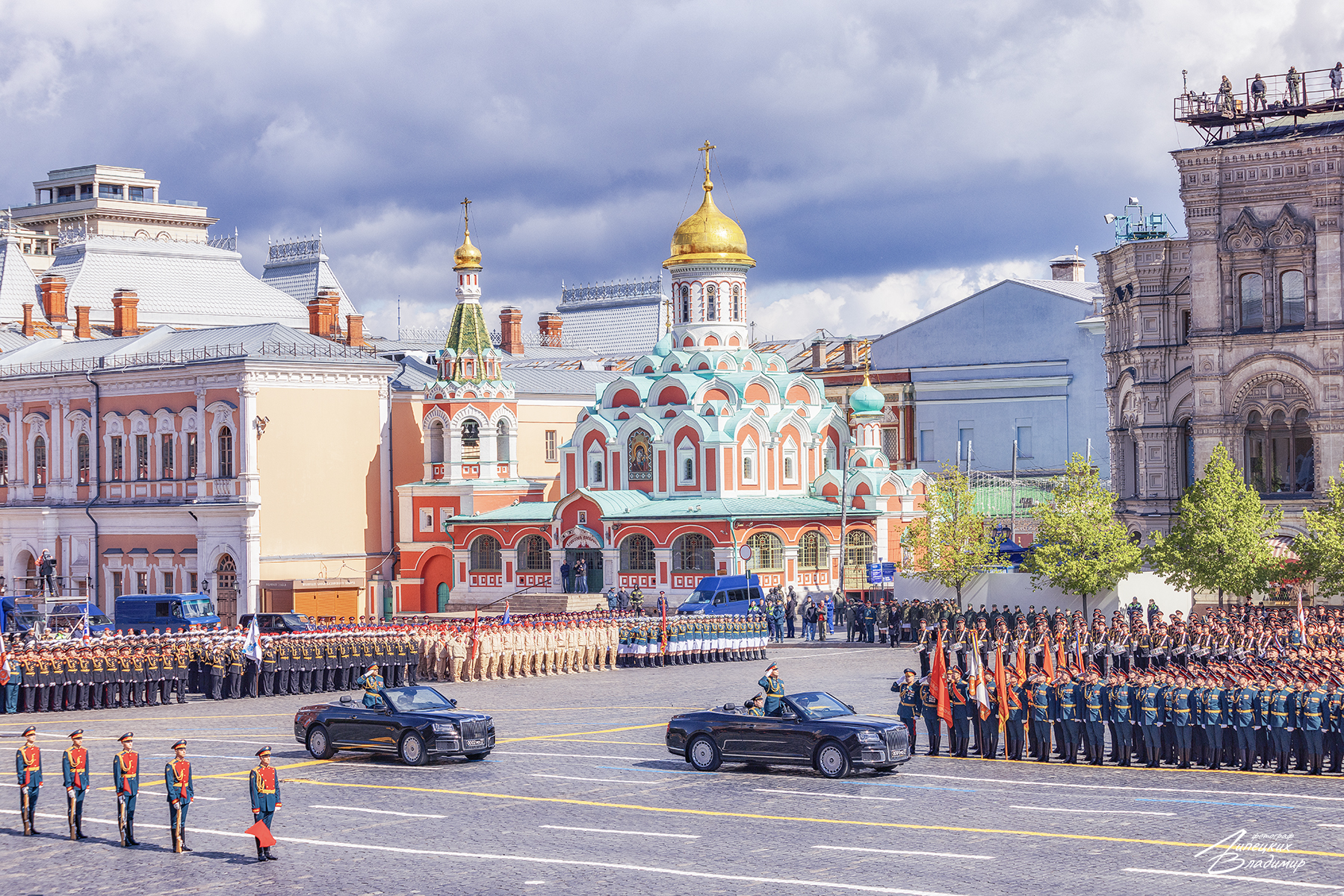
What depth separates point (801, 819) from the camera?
19953 mm

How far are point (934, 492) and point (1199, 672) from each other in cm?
2893

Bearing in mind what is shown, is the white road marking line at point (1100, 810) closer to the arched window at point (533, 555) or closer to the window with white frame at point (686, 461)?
the window with white frame at point (686, 461)

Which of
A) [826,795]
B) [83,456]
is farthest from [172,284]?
[826,795]

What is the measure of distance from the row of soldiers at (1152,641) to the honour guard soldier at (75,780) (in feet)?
43.8

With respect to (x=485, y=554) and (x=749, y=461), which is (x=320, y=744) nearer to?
(x=749, y=461)

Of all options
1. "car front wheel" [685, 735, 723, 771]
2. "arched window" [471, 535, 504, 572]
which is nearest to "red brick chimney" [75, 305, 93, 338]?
"arched window" [471, 535, 504, 572]

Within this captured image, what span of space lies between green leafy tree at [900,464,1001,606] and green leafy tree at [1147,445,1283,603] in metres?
6.29

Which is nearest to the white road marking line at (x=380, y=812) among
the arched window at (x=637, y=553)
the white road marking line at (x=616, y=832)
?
the white road marking line at (x=616, y=832)

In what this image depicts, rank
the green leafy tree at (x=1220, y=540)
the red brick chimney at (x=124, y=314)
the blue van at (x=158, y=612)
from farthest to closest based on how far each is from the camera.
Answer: the red brick chimney at (x=124, y=314), the blue van at (x=158, y=612), the green leafy tree at (x=1220, y=540)

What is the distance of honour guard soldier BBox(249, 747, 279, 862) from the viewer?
17922mm

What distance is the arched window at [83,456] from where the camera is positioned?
6450 centimetres

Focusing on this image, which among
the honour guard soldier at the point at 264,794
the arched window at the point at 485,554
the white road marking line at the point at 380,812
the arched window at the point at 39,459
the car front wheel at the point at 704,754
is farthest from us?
the arched window at the point at 39,459

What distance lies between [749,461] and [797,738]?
38.3 metres

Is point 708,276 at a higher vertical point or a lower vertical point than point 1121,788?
higher
